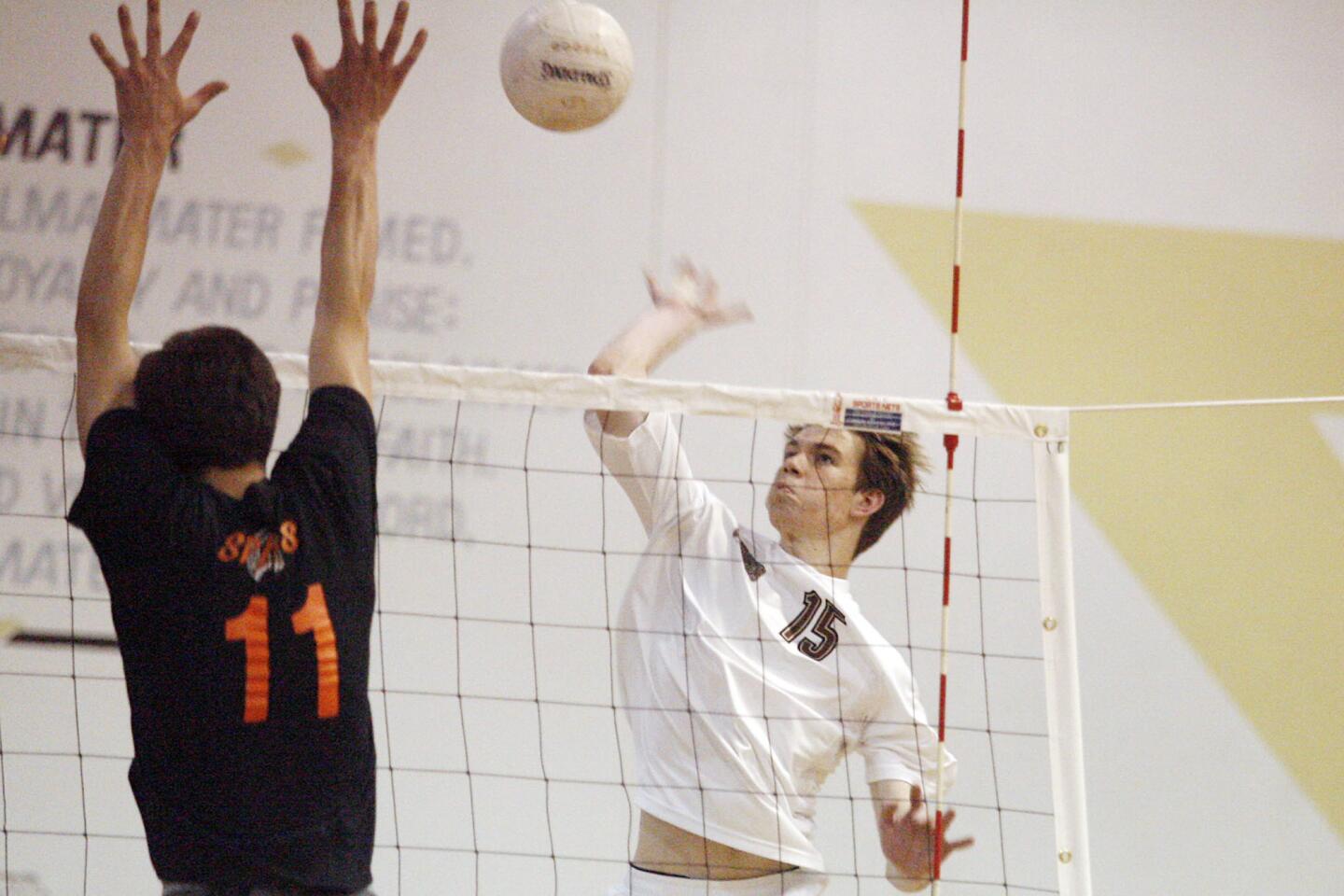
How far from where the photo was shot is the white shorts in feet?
10.1

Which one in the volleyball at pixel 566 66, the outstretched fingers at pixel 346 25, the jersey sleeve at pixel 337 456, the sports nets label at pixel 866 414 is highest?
the volleyball at pixel 566 66

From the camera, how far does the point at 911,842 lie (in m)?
3.12

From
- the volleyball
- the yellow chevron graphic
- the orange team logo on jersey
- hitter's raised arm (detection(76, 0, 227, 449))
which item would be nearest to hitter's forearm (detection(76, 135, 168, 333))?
hitter's raised arm (detection(76, 0, 227, 449))

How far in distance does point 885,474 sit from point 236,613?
7.03 ft

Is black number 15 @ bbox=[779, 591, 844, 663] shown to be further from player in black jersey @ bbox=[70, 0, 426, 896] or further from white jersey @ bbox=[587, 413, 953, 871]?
player in black jersey @ bbox=[70, 0, 426, 896]

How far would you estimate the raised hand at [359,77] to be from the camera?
2.09 meters

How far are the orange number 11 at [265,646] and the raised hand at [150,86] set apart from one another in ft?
2.71

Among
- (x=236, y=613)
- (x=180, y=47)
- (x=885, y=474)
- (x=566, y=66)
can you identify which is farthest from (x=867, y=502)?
(x=236, y=613)

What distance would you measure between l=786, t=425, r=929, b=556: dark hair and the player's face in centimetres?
3

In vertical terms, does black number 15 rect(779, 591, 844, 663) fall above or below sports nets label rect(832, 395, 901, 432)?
below

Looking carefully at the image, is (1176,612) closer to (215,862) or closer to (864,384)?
(864,384)

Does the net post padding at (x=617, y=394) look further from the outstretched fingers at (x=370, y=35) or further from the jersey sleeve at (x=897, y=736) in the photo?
the outstretched fingers at (x=370, y=35)

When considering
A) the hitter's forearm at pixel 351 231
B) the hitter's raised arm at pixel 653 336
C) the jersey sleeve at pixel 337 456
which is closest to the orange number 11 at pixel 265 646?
the jersey sleeve at pixel 337 456

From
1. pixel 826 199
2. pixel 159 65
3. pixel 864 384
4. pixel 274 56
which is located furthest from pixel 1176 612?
pixel 159 65
